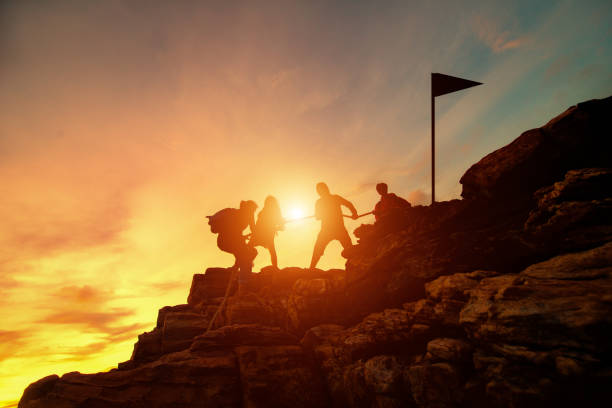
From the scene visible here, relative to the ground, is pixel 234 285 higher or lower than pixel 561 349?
higher

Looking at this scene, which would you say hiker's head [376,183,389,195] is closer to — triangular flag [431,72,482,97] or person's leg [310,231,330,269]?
person's leg [310,231,330,269]

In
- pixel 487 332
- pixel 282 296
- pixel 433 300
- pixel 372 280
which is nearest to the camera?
pixel 487 332

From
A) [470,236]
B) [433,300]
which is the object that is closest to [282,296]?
[433,300]

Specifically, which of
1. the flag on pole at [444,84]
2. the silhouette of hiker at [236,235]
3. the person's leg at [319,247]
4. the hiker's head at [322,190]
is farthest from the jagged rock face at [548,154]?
the silhouette of hiker at [236,235]

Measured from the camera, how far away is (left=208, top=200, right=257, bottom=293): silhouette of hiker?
16.2m

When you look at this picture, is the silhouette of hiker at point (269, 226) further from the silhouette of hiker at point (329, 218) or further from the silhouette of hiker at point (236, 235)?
the silhouette of hiker at point (329, 218)

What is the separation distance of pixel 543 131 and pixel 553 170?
48.9 inches

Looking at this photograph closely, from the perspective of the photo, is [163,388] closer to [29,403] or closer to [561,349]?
[29,403]

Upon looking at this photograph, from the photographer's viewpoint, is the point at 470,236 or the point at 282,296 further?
the point at 282,296

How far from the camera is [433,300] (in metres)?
9.42

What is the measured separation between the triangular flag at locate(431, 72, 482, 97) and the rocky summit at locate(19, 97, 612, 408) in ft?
16.6

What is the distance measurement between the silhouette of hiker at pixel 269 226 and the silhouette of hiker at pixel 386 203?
6.18m

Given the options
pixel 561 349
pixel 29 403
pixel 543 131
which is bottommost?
pixel 561 349

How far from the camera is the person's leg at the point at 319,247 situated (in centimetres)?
1583
